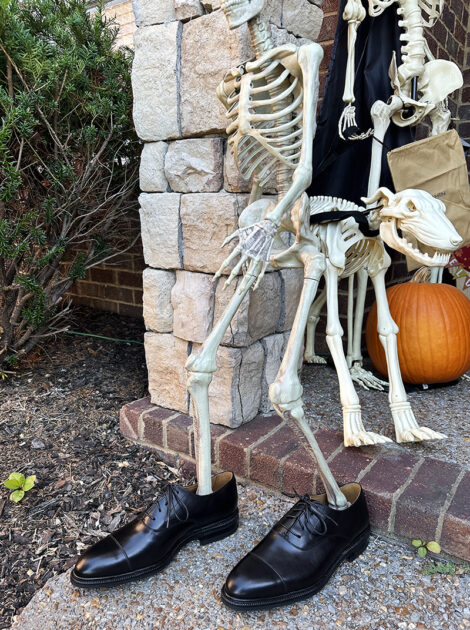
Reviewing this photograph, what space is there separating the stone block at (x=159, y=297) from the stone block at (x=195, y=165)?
42 cm

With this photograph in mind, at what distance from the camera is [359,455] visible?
1.82m

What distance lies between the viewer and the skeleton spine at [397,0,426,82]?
2.02m

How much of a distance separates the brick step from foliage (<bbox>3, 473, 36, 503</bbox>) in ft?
1.77

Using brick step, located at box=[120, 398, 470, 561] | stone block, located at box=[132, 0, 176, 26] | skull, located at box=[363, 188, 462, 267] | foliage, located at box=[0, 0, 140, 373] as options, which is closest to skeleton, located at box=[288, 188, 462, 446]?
skull, located at box=[363, 188, 462, 267]

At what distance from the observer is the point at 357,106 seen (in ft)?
6.93

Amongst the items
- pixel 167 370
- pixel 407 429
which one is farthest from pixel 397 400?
pixel 167 370

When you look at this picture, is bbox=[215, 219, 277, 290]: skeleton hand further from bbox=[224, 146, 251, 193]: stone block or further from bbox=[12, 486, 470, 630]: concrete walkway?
bbox=[12, 486, 470, 630]: concrete walkway

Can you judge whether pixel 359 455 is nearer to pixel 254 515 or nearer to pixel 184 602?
pixel 254 515

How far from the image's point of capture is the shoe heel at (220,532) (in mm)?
1626

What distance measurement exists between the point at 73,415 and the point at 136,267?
5.40ft

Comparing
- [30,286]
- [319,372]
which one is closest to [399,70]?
[319,372]

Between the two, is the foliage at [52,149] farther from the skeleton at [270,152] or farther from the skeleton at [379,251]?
the skeleton at [379,251]

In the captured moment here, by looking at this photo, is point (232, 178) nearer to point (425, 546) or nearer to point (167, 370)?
point (167, 370)

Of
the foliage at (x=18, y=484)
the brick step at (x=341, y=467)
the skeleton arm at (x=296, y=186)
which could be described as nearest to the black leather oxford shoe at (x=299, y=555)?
the brick step at (x=341, y=467)
